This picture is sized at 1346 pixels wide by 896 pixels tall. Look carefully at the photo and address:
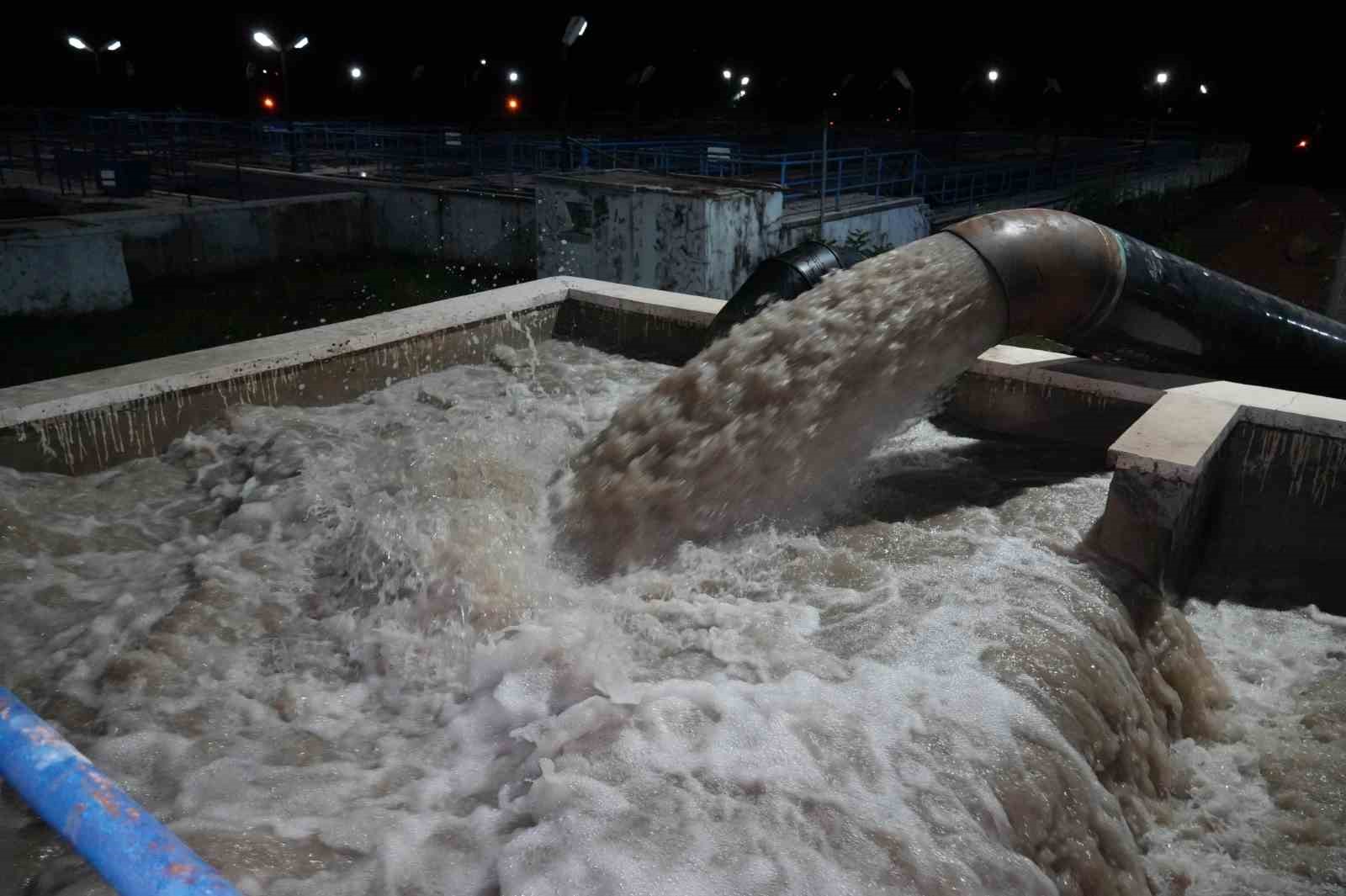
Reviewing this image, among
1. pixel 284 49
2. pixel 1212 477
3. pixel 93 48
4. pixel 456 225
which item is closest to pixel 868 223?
pixel 456 225

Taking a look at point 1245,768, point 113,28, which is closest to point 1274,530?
point 1245,768

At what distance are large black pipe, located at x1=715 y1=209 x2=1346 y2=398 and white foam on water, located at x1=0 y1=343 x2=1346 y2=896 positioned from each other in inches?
37.4

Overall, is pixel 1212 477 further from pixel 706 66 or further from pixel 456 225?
pixel 706 66

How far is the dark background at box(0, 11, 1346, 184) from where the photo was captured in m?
43.4

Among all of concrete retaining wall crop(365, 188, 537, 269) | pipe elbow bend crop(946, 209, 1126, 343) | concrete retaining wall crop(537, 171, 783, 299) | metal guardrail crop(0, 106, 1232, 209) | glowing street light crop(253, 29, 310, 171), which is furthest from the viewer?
glowing street light crop(253, 29, 310, 171)

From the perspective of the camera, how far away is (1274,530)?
16.0ft

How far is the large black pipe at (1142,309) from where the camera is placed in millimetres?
5145

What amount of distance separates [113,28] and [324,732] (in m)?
53.2

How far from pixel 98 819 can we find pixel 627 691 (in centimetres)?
218

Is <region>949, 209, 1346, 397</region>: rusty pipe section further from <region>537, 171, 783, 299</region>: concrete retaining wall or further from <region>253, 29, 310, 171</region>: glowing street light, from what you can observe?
<region>253, 29, 310, 171</region>: glowing street light

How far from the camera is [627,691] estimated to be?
3301 mm

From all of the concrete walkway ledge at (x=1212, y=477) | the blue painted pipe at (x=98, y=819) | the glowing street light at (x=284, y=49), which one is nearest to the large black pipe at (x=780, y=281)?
the concrete walkway ledge at (x=1212, y=477)

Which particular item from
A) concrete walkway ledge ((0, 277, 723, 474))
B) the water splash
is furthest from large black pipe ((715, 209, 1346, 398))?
concrete walkway ledge ((0, 277, 723, 474))

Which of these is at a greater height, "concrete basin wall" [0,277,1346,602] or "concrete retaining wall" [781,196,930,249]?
"concrete retaining wall" [781,196,930,249]
